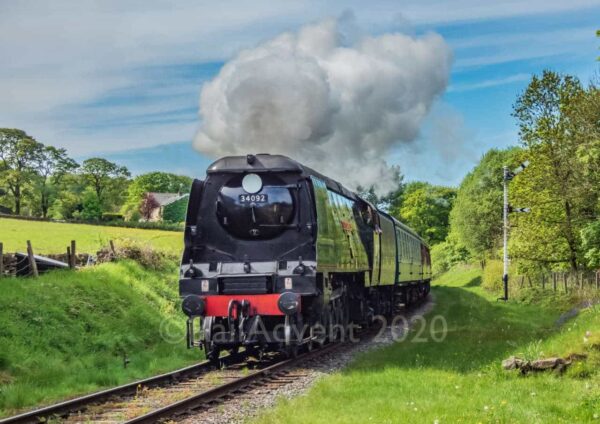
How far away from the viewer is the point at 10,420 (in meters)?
8.55

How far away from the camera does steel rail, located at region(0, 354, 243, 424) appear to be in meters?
8.88

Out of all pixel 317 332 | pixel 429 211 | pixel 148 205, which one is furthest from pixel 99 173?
pixel 317 332

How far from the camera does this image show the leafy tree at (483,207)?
70938 mm

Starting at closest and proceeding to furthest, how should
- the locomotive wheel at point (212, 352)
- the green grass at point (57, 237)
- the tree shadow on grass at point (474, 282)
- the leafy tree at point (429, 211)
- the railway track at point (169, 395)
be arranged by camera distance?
the railway track at point (169, 395) < the locomotive wheel at point (212, 352) < the green grass at point (57, 237) < the tree shadow on grass at point (474, 282) < the leafy tree at point (429, 211)

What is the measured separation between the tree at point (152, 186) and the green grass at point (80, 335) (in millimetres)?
89544

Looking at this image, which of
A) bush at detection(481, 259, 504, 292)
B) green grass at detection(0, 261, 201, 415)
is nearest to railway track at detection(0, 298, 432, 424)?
green grass at detection(0, 261, 201, 415)

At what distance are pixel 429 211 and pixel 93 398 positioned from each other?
9576cm

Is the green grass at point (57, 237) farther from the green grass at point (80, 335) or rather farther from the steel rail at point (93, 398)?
the steel rail at point (93, 398)

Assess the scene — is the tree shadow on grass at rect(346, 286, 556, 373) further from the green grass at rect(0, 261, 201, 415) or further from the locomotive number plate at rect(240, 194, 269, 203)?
the green grass at rect(0, 261, 201, 415)

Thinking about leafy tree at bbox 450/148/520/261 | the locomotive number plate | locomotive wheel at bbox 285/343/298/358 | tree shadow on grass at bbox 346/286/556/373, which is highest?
leafy tree at bbox 450/148/520/261

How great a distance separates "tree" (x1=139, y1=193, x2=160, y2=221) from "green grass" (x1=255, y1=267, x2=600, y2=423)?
92.3m

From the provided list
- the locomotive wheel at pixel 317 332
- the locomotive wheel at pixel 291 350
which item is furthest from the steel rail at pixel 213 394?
the locomotive wheel at pixel 317 332

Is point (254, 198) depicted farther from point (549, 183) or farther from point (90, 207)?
point (90, 207)

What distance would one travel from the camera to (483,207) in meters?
72.0
